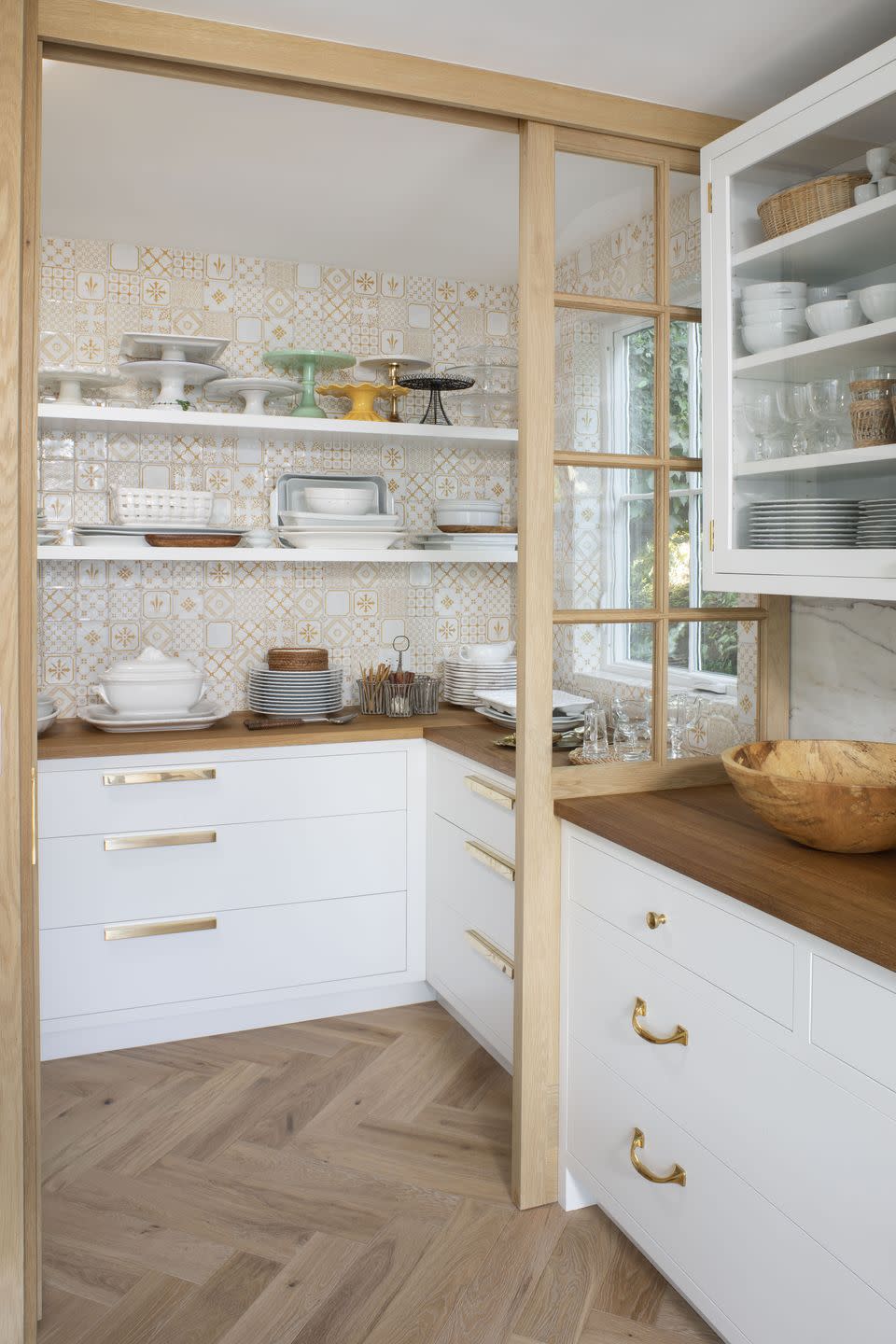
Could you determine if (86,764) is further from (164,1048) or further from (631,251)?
(631,251)

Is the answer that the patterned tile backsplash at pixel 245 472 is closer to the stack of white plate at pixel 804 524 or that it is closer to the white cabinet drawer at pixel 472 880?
the white cabinet drawer at pixel 472 880

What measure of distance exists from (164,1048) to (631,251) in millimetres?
2417

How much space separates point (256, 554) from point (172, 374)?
23.3 inches

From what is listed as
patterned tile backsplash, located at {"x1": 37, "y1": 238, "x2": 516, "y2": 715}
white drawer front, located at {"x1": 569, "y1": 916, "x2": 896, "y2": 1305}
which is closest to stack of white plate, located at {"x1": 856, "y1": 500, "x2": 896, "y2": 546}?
white drawer front, located at {"x1": 569, "y1": 916, "x2": 896, "y2": 1305}

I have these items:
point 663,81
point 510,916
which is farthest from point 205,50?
point 510,916

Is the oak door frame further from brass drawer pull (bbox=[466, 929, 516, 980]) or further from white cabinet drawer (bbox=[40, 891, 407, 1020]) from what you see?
white cabinet drawer (bbox=[40, 891, 407, 1020])

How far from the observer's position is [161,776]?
2.85 metres

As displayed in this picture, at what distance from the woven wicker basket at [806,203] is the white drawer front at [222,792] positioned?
177cm

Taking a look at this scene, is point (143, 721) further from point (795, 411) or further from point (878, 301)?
point (878, 301)

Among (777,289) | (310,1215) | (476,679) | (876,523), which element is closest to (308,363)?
(476,679)

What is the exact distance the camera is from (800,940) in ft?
4.83

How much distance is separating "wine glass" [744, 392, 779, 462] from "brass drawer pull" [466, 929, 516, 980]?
53.6 inches

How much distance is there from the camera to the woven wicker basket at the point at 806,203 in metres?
1.80

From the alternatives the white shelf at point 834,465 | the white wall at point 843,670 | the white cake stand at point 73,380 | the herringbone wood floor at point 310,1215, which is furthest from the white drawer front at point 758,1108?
the white cake stand at point 73,380
